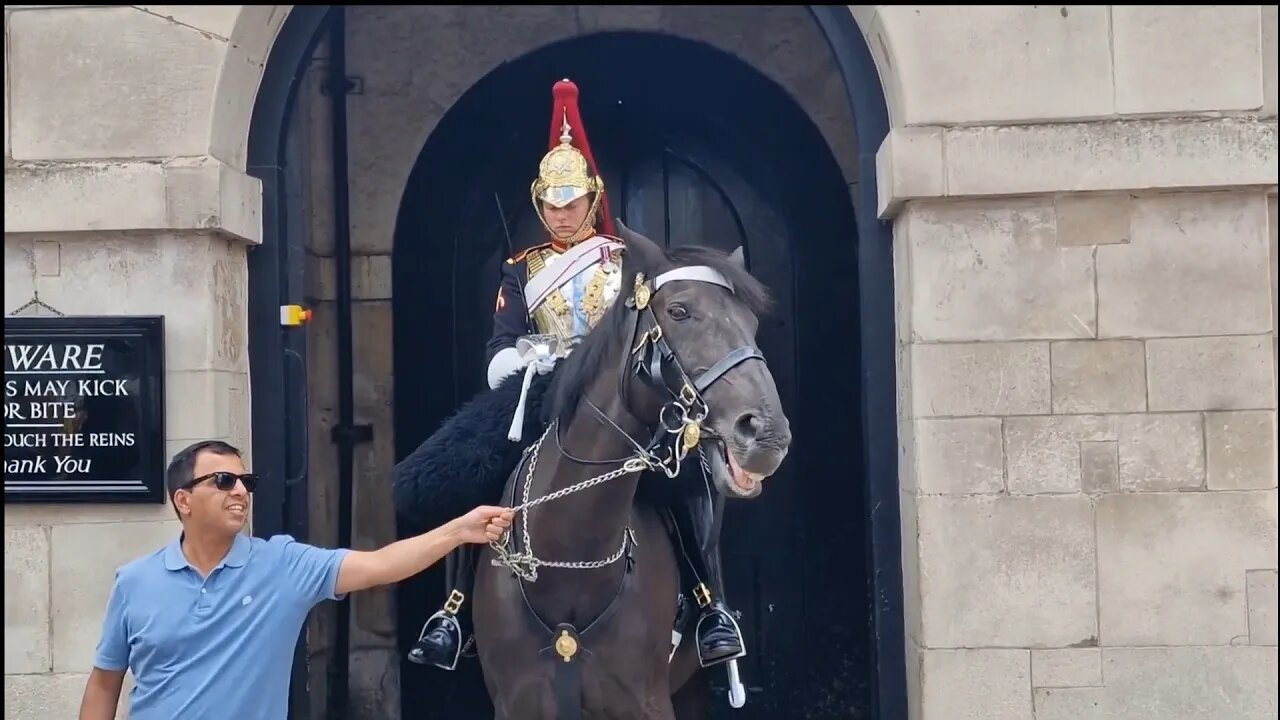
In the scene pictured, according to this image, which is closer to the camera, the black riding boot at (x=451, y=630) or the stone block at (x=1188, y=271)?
the black riding boot at (x=451, y=630)

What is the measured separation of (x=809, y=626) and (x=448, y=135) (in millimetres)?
3139

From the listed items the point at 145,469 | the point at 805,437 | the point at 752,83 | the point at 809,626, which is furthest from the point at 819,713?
the point at 145,469

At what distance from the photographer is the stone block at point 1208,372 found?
4809mm

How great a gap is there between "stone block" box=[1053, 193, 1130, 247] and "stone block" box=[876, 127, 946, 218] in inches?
17.1

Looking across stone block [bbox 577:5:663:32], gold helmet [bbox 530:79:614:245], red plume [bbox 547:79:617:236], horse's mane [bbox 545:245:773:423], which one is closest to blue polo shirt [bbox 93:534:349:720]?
horse's mane [bbox 545:245:773:423]

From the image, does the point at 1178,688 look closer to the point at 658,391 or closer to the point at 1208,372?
the point at 1208,372

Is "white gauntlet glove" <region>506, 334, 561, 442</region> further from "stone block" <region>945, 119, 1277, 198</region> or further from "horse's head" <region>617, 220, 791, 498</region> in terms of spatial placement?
"stone block" <region>945, 119, 1277, 198</region>

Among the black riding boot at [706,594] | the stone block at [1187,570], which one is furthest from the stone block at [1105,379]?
the black riding boot at [706,594]

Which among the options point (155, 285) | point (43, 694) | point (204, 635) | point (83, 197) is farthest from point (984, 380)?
point (43, 694)

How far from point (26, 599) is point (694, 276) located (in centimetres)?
280

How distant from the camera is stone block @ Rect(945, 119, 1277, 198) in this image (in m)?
4.78

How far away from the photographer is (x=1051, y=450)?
483 centimetres

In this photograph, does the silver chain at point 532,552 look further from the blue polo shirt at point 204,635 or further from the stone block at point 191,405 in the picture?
the stone block at point 191,405

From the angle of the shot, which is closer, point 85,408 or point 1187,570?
point 1187,570
